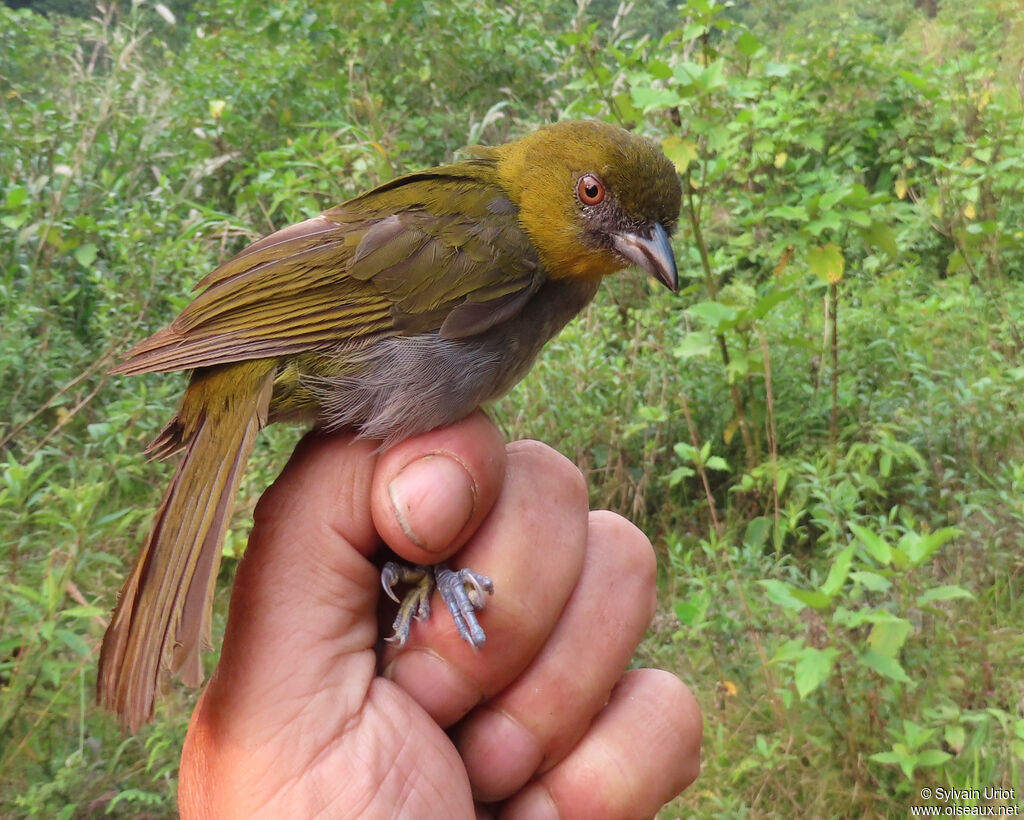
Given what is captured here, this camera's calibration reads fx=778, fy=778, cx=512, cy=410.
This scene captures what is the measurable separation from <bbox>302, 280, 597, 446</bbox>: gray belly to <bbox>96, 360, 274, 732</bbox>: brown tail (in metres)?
0.18

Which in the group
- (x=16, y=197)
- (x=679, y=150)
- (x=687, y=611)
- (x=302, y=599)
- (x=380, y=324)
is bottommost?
(x=687, y=611)

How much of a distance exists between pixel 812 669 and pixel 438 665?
3.56 ft

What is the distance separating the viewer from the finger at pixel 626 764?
1.73 meters

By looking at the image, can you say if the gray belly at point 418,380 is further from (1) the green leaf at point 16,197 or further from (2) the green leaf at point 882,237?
(1) the green leaf at point 16,197

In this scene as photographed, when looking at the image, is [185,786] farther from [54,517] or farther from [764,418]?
[764,418]

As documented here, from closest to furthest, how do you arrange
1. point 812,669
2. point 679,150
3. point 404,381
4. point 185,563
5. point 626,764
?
point 185,563
point 626,764
point 404,381
point 812,669
point 679,150

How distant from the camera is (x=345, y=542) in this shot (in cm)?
168

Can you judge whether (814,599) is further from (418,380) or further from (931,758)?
(418,380)

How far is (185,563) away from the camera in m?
1.55

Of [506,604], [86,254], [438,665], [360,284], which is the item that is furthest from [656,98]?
[86,254]

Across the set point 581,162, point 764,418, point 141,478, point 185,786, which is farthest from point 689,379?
point 185,786

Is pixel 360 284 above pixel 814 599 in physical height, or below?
above

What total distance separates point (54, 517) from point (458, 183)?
5.02ft

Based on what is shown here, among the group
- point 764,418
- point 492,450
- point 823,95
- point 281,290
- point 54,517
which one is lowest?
point 764,418
